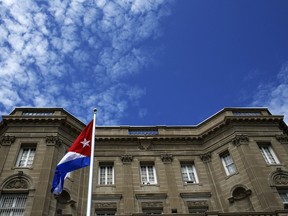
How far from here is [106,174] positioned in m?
25.5

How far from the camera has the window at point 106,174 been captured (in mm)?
24870

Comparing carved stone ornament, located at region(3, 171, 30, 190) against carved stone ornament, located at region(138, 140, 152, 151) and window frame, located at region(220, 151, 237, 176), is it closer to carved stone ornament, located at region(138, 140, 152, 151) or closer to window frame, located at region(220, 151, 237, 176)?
carved stone ornament, located at region(138, 140, 152, 151)

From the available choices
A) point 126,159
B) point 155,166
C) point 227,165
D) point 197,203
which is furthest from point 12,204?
point 227,165

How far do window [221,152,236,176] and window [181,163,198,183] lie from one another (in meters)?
2.57

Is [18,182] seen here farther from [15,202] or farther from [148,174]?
[148,174]

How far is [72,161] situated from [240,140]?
48.7 ft

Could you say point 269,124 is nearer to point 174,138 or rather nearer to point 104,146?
point 174,138

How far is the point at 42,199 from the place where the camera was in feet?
66.6

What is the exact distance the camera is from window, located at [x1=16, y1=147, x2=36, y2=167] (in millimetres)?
23278

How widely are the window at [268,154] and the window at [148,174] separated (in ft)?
29.8

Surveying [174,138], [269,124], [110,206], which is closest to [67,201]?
[110,206]

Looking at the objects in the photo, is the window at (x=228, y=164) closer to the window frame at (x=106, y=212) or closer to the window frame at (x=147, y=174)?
the window frame at (x=147, y=174)

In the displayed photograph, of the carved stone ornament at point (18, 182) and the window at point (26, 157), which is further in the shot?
the window at point (26, 157)

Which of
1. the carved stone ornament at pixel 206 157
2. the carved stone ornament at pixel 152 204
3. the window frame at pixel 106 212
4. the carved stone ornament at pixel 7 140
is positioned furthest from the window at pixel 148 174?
the carved stone ornament at pixel 7 140
